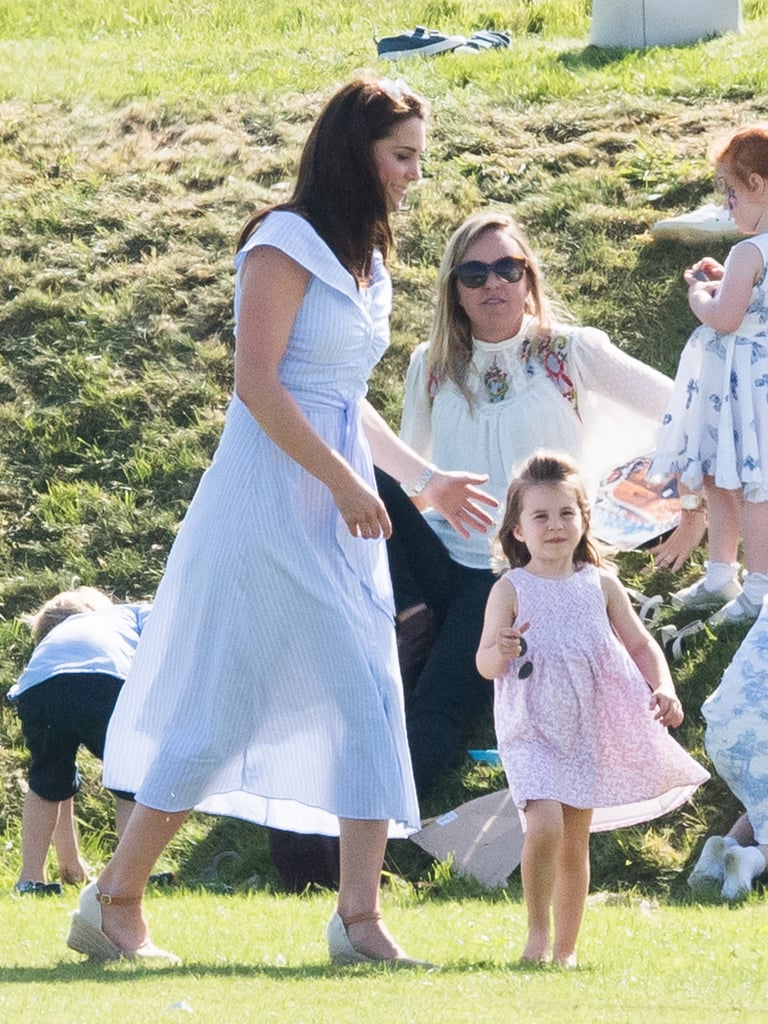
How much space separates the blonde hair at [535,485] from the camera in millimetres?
4527

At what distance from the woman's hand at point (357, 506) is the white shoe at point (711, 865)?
2.27m

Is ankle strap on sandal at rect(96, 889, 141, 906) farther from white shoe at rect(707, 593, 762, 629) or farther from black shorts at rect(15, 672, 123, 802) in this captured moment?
white shoe at rect(707, 593, 762, 629)

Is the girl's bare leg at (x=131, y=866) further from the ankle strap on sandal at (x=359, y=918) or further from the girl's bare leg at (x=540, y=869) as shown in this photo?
the girl's bare leg at (x=540, y=869)

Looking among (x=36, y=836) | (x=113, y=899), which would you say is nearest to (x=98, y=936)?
(x=113, y=899)

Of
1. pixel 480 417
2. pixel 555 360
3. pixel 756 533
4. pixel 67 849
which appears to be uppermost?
pixel 555 360

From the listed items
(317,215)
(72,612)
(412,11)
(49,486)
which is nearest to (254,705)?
(317,215)

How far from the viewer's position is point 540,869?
425 cm

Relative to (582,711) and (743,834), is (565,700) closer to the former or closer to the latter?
(582,711)

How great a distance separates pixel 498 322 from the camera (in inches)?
271

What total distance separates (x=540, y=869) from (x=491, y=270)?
9.91ft

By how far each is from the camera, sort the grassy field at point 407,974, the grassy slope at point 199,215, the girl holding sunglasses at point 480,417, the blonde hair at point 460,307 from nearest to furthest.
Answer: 1. the grassy field at point 407,974
2. the girl holding sunglasses at point 480,417
3. the blonde hair at point 460,307
4. the grassy slope at point 199,215

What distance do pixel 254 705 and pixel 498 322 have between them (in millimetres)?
3035

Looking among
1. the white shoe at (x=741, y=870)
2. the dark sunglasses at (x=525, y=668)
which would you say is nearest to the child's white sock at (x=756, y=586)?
the white shoe at (x=741, y=870)

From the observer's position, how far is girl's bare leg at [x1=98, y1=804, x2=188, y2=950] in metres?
4.15
